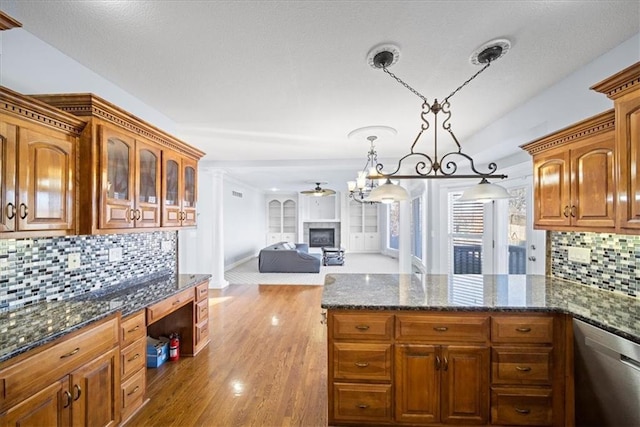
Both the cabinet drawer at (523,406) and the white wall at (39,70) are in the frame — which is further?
the cabinet drawer at (523,406)

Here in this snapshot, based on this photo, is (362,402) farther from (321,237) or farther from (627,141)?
(321,237)

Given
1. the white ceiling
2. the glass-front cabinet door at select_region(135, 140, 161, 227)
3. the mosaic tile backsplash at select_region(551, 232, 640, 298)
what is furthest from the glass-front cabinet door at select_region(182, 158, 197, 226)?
the mosaic tile backsplash at select_region(551, 232, 640, 298)

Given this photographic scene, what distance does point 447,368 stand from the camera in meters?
1.77

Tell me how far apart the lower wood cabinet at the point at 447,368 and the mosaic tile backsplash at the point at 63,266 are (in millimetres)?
1862

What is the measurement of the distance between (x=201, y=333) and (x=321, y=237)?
7809 millimetres

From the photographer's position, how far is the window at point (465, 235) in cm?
459

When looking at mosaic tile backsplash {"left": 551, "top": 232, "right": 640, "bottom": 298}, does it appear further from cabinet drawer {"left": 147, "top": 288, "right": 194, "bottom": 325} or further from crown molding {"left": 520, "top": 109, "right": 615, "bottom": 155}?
cabinet drawer {"left": 147, "top": 288, "right": 194, "bottom": 325}

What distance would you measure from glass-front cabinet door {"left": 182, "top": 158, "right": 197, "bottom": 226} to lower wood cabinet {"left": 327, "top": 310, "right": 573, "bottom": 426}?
1.85m

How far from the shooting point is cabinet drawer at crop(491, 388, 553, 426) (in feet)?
5.72

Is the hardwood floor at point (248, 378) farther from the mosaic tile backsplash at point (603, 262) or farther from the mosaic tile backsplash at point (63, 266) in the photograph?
the mosaic tile backsplash at point (603, 262)

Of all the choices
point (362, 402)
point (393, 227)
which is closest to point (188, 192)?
point (362, 402)

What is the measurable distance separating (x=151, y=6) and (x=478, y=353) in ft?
9.07

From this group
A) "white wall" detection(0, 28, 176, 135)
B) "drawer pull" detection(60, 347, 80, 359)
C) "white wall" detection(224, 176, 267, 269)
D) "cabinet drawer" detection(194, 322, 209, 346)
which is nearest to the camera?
"drawer pull" detection(60, 347, 80, 359)

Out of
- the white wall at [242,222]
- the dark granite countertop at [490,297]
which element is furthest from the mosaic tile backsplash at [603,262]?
the white wall at [242,222]
